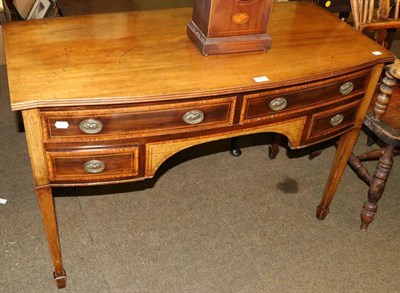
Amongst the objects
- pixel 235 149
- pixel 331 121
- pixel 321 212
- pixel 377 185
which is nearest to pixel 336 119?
pixel 331 121

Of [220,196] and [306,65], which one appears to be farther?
[220,196]

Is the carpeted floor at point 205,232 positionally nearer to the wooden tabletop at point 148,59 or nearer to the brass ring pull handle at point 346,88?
the brass ring pull handle at point 346,88

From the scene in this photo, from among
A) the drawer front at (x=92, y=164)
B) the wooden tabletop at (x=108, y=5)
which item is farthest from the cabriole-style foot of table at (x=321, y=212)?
the wooden tabletop at (x=108, y=5)

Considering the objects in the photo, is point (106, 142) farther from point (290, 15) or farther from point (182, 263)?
point (290, 15)

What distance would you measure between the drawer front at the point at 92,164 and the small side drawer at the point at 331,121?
694 mm

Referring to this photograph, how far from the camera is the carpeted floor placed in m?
1.87

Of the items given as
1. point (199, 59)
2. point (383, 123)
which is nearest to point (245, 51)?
point (199, 59)

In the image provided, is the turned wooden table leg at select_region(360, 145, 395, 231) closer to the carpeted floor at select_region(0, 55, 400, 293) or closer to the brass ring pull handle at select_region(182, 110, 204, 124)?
the carpeted floor at select_region(0, 55, 400, 293)

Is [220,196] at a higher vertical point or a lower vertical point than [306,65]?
lower

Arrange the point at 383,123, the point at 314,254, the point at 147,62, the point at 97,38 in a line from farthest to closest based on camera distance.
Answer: the point at 314,254 < the point at 383,123 < the point at 97,38 < the point at 147,62

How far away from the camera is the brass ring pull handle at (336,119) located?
5.66 feet

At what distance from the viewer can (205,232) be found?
2.08 metres

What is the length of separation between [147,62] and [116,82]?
17 cm

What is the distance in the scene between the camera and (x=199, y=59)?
5.01 feet
